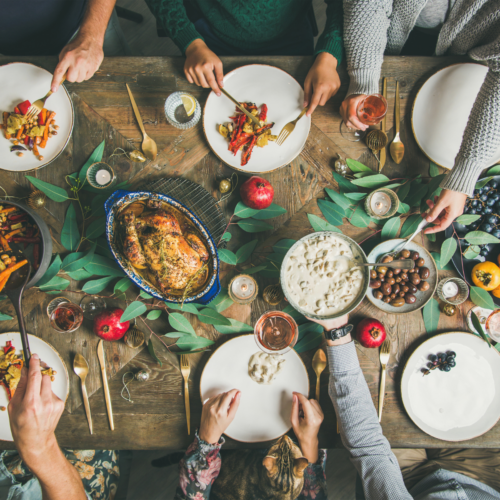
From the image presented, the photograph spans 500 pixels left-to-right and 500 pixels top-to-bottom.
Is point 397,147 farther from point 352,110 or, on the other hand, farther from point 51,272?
point 51,272

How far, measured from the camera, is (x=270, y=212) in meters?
1.19

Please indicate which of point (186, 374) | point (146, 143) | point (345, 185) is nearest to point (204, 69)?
point (146, 143)

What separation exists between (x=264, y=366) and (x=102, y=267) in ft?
2.29

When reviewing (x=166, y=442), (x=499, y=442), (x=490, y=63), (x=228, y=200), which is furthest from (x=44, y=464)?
(x=490, y=63)

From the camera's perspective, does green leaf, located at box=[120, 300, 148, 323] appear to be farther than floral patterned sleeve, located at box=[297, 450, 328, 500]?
No

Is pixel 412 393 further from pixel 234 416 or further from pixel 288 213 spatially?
pixel 288 213

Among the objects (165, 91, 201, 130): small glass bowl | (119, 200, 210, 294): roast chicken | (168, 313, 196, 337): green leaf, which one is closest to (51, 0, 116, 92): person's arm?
(165, 91, 201, 130): small glass bowl

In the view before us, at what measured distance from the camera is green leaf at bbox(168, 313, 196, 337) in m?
1.16

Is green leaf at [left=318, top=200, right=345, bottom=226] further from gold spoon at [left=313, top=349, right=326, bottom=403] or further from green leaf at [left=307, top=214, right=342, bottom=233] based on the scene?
gold spoon at [left=313, top=349, right=326, bottom=403]

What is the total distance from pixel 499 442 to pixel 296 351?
2.71 feet

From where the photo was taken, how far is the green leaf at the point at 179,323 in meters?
1.16

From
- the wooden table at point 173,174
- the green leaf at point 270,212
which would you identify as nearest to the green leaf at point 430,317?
the wooden table at point 173,174

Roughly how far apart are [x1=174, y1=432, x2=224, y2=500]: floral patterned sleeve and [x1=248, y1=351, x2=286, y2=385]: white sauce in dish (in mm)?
260

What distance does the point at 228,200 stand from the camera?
123cm
